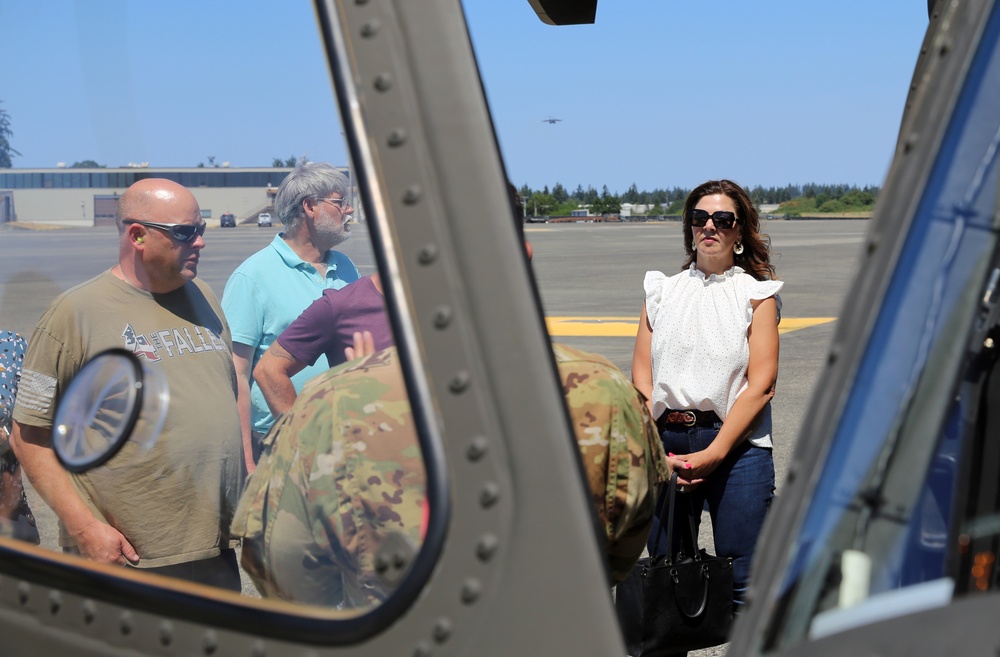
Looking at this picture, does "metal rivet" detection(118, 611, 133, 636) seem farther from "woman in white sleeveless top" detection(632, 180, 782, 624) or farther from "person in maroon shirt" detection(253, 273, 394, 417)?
"woman in white sleeveless top" detection(632, 180, 782, 624)

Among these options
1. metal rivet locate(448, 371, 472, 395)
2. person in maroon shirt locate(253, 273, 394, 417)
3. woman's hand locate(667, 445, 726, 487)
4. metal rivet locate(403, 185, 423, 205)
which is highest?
metal rivet locate(403, 185, 423, 205)

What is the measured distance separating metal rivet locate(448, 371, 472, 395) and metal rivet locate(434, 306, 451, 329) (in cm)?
5

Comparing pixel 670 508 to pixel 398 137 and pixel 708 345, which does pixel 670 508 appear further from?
pixel 398 137

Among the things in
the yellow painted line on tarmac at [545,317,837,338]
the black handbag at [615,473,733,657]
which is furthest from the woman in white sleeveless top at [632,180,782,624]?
the yellow painted line on tarmac at [545,317,837,338]

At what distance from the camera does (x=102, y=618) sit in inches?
51.4

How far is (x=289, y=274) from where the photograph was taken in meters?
1.49

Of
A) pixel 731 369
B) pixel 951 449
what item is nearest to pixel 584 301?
pixel 731 369

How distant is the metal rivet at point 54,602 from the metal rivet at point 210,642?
264 mm

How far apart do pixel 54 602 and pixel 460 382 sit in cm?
67

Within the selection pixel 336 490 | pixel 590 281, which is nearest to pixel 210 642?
pixel 336 490

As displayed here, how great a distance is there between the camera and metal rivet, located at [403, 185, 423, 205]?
1.13m

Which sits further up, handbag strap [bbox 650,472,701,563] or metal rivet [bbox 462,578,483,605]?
metal rivet [bbox 462,578,483,605]

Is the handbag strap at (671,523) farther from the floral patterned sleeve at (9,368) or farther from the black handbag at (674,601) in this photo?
the floral patterned sleeve at (9,368)

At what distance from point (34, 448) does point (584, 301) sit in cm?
1503
